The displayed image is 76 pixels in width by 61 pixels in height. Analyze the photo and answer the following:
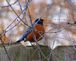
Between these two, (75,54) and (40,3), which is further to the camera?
(40,3)

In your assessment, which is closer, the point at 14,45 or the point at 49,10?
the point at 14,45

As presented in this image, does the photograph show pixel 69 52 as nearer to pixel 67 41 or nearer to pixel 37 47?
pixel 37 47

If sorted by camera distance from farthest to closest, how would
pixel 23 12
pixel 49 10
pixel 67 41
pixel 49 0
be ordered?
pixel 49 0 < pixel 49 10 < pixel 67 41 < pixel 23 12

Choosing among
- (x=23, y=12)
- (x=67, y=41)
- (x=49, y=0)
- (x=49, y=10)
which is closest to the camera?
(x=23, y=12)

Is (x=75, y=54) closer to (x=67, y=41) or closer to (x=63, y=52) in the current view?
(x=63, y=52)

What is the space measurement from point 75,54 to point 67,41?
300 millimetres

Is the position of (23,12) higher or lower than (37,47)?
higher

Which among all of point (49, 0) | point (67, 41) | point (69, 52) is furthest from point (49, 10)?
point (69, 52)

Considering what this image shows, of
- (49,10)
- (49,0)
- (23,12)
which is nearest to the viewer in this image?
(23,12)

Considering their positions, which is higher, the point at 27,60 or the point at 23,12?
the point at 23,12

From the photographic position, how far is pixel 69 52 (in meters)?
1.39

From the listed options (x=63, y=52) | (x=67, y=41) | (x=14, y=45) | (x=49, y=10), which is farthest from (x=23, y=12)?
(x=49, y=10)

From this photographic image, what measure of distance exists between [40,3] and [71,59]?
116 inches

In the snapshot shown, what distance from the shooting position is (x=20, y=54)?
135 centimetres
